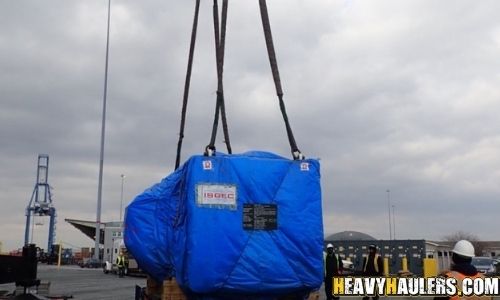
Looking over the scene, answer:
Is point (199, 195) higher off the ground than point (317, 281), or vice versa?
point (199, 195)

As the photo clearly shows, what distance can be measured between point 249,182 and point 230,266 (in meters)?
0.79

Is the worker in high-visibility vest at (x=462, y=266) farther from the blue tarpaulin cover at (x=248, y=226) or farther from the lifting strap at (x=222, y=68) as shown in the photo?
the lifting strap at (x=222, y=68)

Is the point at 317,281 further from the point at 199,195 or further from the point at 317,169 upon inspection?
the point at 199,195

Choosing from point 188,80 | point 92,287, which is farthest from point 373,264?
point 92,287

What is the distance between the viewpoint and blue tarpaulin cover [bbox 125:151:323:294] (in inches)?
201

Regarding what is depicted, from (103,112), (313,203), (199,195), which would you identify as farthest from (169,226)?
(103,112)

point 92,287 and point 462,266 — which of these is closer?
point 462,266

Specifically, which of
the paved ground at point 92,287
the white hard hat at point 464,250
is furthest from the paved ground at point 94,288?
the white hard hat at point 464,250

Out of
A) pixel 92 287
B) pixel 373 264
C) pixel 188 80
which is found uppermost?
pixel 188 80

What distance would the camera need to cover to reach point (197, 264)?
16.6 ft

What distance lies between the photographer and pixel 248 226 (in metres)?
5.24

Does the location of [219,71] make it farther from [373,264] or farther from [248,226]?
[373,264]

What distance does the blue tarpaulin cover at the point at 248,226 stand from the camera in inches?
201

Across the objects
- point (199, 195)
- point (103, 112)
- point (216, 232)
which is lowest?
point (216, 232)
